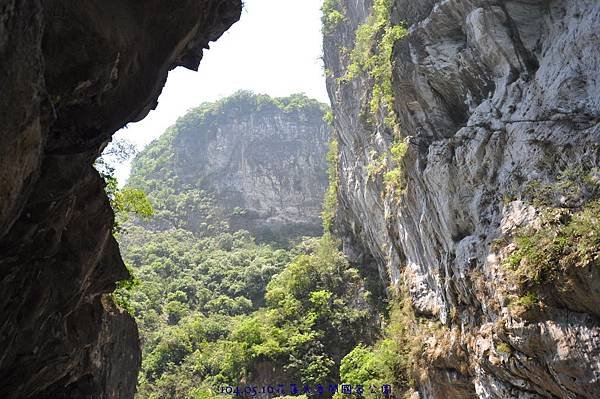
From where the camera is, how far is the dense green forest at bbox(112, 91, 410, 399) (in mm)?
18594

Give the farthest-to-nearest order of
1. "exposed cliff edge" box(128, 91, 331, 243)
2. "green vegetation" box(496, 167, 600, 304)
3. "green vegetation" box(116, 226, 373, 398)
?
"exposed cliff edge" box(128, 91, 331, 243)
"green vegetation" box(116, 226, 373, 398)
"green vegetation" box(496, 167, 600, 304)

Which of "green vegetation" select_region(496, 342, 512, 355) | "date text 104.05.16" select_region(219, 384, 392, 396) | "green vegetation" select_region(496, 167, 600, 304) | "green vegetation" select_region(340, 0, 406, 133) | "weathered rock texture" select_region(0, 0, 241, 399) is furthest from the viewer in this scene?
"green vegetation" select_region(340, 0, 406, 133)

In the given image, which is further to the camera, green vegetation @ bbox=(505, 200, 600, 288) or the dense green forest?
the dense green forest

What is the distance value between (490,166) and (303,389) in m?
12.9

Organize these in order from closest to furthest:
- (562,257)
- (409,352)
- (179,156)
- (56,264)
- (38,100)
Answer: (38,100), (56,264), (562,257), (409,352), (179,156)

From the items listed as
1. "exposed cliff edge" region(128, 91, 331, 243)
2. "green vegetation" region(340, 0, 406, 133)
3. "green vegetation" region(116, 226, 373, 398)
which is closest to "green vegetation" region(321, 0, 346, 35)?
"green vegetation" region(340, 0, 406, 133)

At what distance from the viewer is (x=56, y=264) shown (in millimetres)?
6676

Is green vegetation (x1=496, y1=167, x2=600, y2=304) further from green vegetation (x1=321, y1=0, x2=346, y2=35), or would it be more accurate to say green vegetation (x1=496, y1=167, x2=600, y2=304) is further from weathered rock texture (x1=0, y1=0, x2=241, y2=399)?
green vegetation (x1=321, y1=0, x2=346, y2=35)

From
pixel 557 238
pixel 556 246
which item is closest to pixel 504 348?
pixel 556 246

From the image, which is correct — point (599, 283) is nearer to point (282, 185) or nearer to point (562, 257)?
point (562, 257)

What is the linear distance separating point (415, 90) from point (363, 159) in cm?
844

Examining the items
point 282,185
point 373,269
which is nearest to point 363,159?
point 373,269

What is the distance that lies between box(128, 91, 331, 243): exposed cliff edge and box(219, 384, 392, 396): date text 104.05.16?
32.4 metres

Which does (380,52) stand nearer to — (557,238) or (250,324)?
(557,238)
